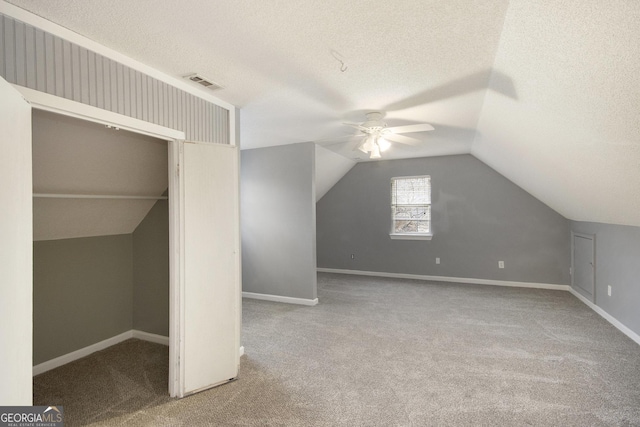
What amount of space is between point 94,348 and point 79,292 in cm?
59

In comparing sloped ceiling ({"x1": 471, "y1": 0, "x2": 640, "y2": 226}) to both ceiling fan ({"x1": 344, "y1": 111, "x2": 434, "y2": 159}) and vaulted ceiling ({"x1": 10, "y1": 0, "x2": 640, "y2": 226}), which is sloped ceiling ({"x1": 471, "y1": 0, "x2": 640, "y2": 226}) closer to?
vaulted ceiling ({"x1": 10, "y1": 0, "x2": 640, "y2": 226})

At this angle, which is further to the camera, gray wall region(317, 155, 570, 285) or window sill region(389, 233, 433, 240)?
window sill region(389, 233, 433, 240)

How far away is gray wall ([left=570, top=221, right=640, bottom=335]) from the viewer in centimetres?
338

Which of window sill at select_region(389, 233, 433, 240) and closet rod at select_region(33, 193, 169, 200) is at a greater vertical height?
closet rod at select_region(33, 193, 169, 200)

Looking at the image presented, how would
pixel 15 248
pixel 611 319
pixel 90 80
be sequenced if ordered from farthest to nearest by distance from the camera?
pixel 611 319 < pixel 90 80 < pixel 15 248

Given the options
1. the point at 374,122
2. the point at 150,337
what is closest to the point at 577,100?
the point at 374,122

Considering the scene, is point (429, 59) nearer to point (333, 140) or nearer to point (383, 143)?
point (383, 143)

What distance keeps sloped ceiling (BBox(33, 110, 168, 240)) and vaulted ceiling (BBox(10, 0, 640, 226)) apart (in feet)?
2.53

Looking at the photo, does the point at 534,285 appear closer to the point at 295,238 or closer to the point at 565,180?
the point at 565,180

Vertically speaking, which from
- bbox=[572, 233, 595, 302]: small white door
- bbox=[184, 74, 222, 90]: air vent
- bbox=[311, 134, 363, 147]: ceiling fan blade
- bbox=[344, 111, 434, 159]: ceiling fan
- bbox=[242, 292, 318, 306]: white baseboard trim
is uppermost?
bbox=[311, 134, 363, 147]: ceiling fan blade

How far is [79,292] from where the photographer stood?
3.18m

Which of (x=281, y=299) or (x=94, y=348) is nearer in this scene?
(x=94, y=348)

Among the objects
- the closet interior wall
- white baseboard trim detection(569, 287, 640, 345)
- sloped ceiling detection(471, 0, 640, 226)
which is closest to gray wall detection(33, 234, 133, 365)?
the closet interior wall

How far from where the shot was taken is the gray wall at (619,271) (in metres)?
3.38
